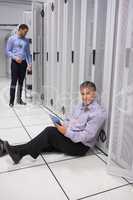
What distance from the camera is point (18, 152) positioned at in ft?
7.60

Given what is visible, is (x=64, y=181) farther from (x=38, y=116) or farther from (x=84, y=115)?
(x=38, y=116)

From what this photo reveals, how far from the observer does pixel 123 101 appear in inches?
77.9

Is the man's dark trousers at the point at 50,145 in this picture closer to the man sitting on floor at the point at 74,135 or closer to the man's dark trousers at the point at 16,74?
the man sitting on floor at the point at 74,135

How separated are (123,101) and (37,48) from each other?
2.98 metres

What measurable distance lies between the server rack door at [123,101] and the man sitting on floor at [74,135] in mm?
336

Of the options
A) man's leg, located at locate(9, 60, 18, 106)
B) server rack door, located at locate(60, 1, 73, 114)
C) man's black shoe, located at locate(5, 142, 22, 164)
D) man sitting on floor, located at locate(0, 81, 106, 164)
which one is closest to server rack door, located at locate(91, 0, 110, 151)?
man sitting on floor, located at locate(0, 81, 106, 164)

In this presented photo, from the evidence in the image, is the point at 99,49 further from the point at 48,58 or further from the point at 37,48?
Result: the point at 37,48

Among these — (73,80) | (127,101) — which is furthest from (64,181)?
(73,80)

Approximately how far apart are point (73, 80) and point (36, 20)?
1.83 metres

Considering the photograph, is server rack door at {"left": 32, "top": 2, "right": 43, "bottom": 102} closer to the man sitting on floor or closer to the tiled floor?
the tiled floor

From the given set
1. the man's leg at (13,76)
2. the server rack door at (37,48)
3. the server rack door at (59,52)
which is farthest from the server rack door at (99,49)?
the man's leg at (13,76)

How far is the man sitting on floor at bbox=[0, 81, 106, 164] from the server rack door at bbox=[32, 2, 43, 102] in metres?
2.34

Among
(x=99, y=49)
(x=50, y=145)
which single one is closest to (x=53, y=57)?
(x=99, y=49)

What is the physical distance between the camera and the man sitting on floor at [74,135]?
2324 millimetres
